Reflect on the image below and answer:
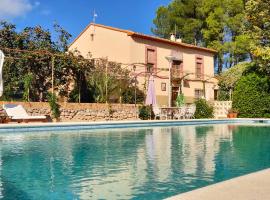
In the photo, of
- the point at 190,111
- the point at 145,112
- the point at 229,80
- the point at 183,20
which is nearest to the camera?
the point at 145,112

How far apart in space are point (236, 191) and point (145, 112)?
16.5 meters

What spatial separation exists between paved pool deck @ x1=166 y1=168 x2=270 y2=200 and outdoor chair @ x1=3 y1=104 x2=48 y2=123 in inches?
489

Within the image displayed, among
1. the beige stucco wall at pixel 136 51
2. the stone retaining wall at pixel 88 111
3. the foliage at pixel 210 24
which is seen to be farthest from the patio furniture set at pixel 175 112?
the foliage at pixel 210 24

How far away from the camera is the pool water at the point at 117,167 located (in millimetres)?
5164

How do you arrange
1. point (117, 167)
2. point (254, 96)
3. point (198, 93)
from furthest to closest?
point (198, 93) < point (254, 96) < point (117, 167)

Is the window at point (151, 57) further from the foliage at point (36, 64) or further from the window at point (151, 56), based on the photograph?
the foliage at point (36, 64)

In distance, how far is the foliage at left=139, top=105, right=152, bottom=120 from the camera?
20.5 metres

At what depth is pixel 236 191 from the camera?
404 cm

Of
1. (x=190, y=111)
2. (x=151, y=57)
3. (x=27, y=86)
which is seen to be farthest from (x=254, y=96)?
(x=27, y=86)

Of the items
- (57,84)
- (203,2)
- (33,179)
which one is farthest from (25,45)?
(203,2)

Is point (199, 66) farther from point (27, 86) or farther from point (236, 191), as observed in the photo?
point (236, 191)

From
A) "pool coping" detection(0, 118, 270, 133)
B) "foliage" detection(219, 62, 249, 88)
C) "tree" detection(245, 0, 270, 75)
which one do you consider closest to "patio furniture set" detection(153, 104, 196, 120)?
"pool coping" detection(0, 118, 270, 133)

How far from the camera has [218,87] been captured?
2994cm

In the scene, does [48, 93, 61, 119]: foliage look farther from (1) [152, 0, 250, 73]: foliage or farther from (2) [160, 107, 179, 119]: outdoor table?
(1) [152, 0, 250, 73]: foliage
